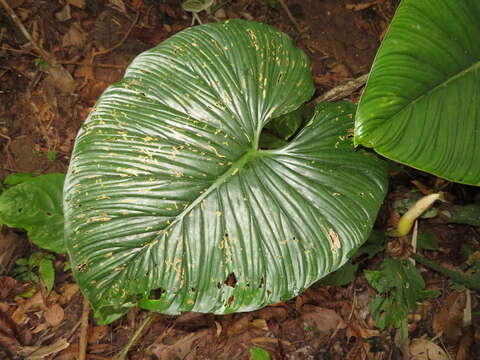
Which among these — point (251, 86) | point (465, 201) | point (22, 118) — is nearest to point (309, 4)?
point (251, 86)

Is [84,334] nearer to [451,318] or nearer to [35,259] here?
[35,259]

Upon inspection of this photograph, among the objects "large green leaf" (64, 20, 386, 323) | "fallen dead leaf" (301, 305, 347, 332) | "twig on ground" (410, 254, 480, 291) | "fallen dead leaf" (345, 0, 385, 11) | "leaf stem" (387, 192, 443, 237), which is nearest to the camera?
"large green leaf" (64, 20, 386, 323)

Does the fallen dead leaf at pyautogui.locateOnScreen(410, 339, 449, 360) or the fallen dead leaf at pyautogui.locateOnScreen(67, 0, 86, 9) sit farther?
the fallen dead leaf at pyautogui.locateOnScreen(67, 0, 86, 9)

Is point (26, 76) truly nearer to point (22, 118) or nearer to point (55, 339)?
point (22, 118)

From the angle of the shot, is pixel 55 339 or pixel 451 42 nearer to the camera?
pixel 451 42

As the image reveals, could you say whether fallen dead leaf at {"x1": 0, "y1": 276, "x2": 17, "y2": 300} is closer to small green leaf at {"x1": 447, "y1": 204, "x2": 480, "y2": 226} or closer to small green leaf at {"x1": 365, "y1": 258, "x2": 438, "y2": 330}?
small green leaf at {"x1": 365, "y1": 258, "x2": 438, "y2": 330}

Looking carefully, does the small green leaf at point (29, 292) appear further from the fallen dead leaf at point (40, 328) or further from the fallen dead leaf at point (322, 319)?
the fallen dead leaf at point (322, 319)

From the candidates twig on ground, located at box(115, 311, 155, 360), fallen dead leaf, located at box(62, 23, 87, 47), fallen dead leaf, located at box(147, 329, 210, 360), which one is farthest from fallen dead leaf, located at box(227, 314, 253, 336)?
fallen dead leaf, located at box(62, 23, 87, 47)
